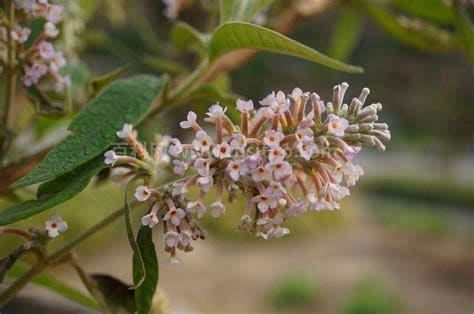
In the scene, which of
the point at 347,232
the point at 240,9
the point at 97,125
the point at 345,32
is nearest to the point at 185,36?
the point at 240,9

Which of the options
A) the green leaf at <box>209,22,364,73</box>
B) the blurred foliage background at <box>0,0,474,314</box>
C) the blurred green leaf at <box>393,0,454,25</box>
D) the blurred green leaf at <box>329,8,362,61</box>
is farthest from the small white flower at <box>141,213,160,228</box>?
the blurred foliage background at <box>0,0,474,314</box>

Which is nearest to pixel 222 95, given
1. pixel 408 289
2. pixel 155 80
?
pixel 155 80

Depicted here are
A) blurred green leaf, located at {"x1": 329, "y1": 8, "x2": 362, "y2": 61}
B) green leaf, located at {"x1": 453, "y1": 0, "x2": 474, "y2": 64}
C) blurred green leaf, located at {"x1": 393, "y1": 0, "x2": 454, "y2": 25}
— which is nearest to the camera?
green leaf, located at {"x1": 453, "y1": 0, "x2": 474, "y2": 64}

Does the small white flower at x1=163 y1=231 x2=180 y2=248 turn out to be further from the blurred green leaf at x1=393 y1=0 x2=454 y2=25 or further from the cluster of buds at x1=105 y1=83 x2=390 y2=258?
the blurred green leaf at x1=393 y1=0 x2=454 y2=25

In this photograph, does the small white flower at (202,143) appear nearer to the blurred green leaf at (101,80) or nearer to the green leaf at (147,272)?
the green leaf at (147,272)

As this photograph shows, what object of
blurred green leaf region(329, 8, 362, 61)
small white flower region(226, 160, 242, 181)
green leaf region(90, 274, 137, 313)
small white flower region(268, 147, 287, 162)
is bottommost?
green leaf region(90, 274, 137, 313)

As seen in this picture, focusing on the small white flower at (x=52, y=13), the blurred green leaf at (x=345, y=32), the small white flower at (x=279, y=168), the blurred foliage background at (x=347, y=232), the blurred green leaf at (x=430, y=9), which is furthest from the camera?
the blurred foliage background at (x=347, y=232)

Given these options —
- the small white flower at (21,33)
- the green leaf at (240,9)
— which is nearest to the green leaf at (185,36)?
the green leaf at (240,9)

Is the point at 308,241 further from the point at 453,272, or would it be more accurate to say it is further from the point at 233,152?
the point at 233,152
